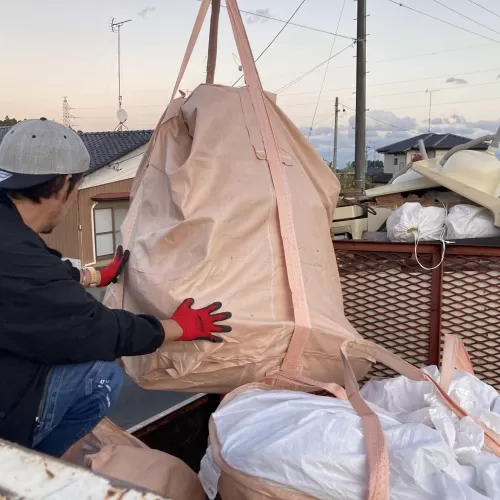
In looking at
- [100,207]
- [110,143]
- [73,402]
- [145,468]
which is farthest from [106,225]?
[145,468]

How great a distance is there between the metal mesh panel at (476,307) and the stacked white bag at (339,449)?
0.67m

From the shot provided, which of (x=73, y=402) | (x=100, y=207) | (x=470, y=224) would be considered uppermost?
(x=470, y=224)

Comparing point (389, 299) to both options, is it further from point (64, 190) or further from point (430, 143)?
point (430, 143)

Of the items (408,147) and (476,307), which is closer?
(476,307)

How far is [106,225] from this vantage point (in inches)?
608

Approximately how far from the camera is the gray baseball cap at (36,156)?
159cm

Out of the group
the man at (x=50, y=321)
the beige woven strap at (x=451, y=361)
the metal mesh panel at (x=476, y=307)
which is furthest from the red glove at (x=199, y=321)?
the metal mesh panel at (x=476, y=307)

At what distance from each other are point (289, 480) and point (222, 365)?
22.3 inches

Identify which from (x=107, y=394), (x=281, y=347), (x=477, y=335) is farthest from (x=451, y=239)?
(x=107, y=394)

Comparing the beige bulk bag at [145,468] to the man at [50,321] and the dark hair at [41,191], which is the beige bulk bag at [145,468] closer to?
the man at [50,321]

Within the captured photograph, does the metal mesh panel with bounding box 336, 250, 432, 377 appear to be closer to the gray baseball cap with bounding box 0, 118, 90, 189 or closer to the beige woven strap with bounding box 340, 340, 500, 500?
the beige woven strap with bounding box 340, 340, 500, 500

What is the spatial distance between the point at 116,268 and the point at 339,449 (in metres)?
1.10

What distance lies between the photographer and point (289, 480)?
1.31 metres

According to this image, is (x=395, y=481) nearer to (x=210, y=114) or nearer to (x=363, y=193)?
(x=210, y=114)
